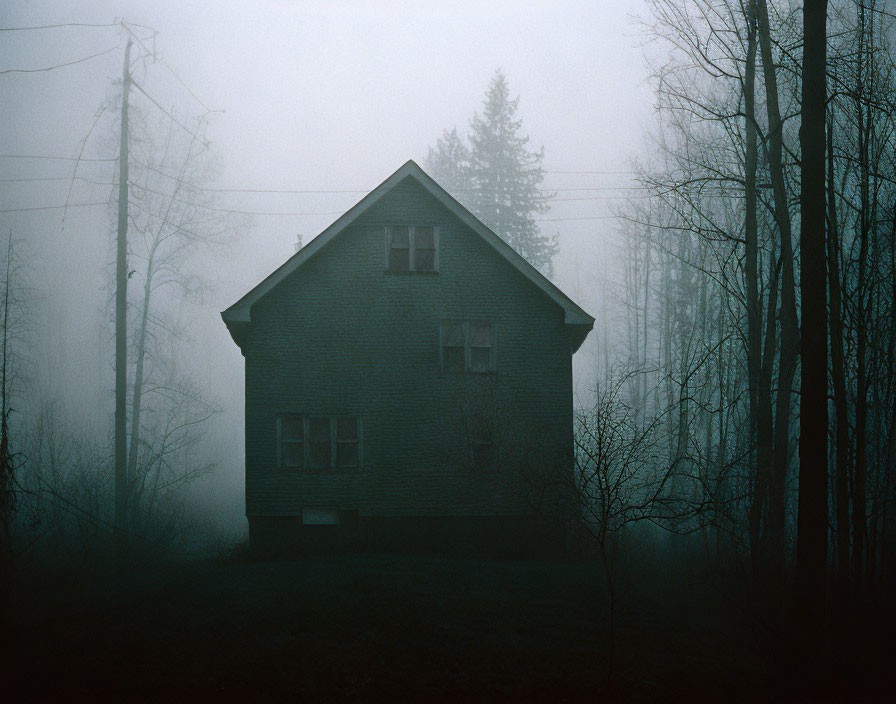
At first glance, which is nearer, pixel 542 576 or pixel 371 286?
pixel 542 576

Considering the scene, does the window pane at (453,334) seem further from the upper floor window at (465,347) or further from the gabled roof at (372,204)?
the gabled roof at (372,204)

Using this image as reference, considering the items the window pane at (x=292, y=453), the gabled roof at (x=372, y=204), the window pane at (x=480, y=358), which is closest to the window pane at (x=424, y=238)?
the gabled roof at (x=372, y=204)

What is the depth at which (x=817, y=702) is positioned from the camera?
930cm

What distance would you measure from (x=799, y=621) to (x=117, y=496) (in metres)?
17.9

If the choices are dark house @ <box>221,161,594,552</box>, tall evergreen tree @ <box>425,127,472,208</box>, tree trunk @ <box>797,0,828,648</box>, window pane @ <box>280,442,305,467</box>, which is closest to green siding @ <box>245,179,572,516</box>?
dark house @ <box>221,161,594,552</box>

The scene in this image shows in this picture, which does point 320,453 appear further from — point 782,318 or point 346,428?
point 782,318

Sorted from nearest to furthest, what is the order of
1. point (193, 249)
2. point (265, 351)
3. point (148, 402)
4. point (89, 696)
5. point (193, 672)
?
1. point (89, 696)
2. point (193, 672)
3. point (265, 351)
4. point (193, 249)
5. point (148, 402)

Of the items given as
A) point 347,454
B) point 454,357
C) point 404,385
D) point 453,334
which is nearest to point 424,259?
point 453,334

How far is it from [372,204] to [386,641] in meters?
12.3

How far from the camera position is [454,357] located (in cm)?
2044

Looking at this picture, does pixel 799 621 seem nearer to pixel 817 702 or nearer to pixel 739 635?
pixel 817 702

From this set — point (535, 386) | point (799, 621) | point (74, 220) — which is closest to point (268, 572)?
point (535, 386)

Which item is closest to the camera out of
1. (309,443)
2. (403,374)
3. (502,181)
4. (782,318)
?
(782,318)

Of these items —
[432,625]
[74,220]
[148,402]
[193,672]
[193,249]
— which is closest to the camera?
[193,672]
